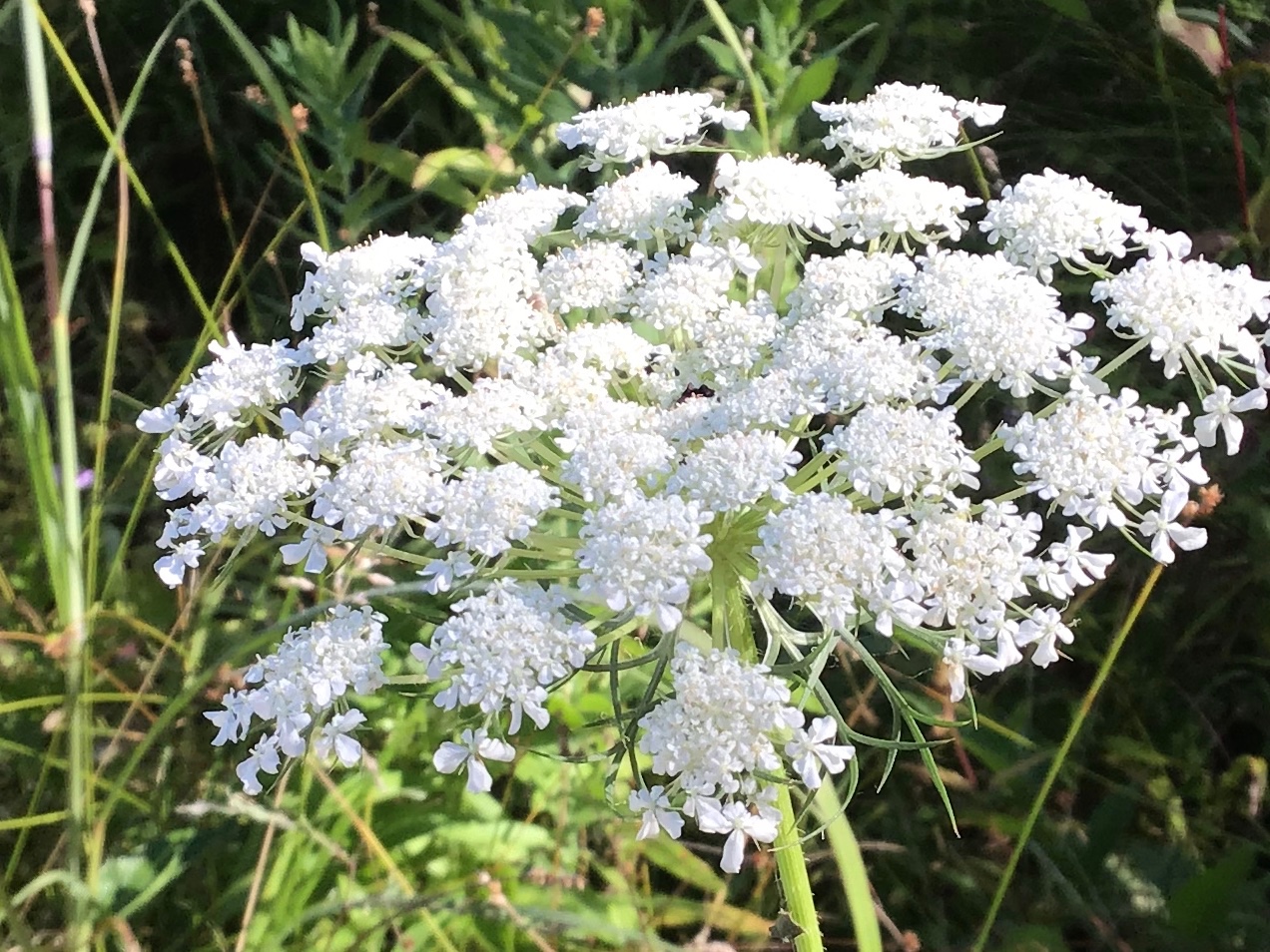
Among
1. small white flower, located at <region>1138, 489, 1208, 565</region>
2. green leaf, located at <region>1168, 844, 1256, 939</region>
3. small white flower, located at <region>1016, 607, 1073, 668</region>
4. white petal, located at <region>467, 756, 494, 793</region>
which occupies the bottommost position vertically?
green leaf, located at <region>1168, 844, 1256, 939</region>

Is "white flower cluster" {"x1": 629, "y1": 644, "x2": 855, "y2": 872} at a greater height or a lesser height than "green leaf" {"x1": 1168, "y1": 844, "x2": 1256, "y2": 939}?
greater

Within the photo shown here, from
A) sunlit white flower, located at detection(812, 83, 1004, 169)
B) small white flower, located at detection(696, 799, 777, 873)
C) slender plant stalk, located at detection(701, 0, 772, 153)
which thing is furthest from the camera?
slender plant stalk, located at detection(701, 0, 772, 153)

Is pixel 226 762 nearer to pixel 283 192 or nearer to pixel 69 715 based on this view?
pixel 69 715

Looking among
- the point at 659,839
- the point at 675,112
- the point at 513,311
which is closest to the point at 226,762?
the point at 659,839

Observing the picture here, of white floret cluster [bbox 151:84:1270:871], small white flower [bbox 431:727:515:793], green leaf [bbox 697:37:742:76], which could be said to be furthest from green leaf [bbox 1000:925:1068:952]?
green leaf [bbox 697:37:742:76]

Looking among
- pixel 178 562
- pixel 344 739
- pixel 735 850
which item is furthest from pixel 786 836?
pixel 178 562

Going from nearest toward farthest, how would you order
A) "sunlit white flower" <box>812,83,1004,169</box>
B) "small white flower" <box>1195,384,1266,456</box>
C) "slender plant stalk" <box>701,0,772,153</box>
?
"small white flower" <box>1195,384,1266,456</box>
"sunlit white flower" <box>812,83,1004,169</box>
"slender plant stalk" <box>701,0,772,153</box>

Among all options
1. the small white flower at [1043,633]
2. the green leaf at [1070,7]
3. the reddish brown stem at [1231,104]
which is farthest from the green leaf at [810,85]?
the small white flower at [1043,633]

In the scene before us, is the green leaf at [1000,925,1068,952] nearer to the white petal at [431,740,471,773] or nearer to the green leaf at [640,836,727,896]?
the green leaf at [640,836,727,896]
